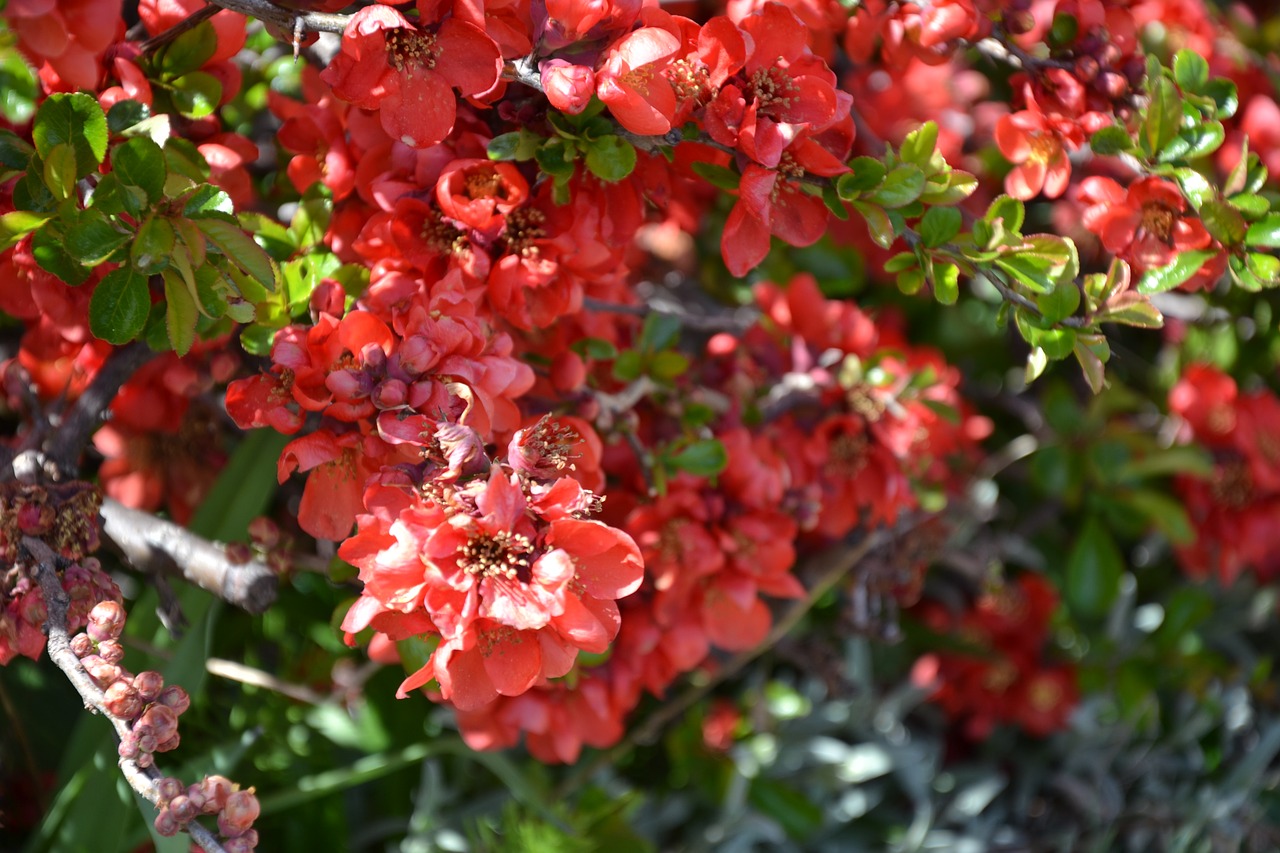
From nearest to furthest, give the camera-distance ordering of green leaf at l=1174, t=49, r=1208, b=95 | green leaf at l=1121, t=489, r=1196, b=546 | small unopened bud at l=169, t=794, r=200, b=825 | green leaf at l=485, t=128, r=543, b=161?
small unopened bud at l=169, t=794, r=200, b=825 < green leaf at l=485, t=128, r=543, b=161 < green leaf at l=1174, t=49, r=1208, b=95 < green leaf at l=1121, t=489, r=1196, b=546

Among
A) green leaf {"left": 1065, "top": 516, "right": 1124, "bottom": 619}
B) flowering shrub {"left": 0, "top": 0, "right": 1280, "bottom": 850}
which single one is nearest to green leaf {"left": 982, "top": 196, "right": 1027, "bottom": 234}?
flowering shrub {"left": 0, "top": 0, "right": 1280, "bottom": 850}

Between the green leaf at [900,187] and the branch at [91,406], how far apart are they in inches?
20.6

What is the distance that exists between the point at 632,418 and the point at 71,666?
1.33 feet

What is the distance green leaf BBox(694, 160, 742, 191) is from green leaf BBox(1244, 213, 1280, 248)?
1.19 feet

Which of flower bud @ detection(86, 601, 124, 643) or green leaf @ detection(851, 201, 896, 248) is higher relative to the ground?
green leaf @ detection(851, 201, 896, 248)

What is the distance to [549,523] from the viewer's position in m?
0.57

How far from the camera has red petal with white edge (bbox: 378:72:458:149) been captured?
0.62 metres

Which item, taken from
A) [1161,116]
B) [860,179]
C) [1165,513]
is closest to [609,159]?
[860,179]

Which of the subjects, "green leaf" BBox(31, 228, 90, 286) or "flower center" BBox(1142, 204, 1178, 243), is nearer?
"green leaf" BBox(31, 228, 90, 286)

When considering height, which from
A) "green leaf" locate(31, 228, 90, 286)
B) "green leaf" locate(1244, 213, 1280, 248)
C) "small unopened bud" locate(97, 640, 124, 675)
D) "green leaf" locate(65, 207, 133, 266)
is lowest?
"small unopened bud" locate(97, 640, 124, 675)

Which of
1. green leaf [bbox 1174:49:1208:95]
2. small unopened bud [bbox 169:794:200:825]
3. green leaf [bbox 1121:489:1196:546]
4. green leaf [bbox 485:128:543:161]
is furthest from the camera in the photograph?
green leaf [bbox 1121:489:1196:546]

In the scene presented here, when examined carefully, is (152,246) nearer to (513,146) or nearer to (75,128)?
(75,128)

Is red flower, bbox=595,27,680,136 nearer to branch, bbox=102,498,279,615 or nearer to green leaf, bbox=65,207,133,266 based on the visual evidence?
green leaf, bbox=65,207,133,266

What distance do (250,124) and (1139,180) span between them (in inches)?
29.6
